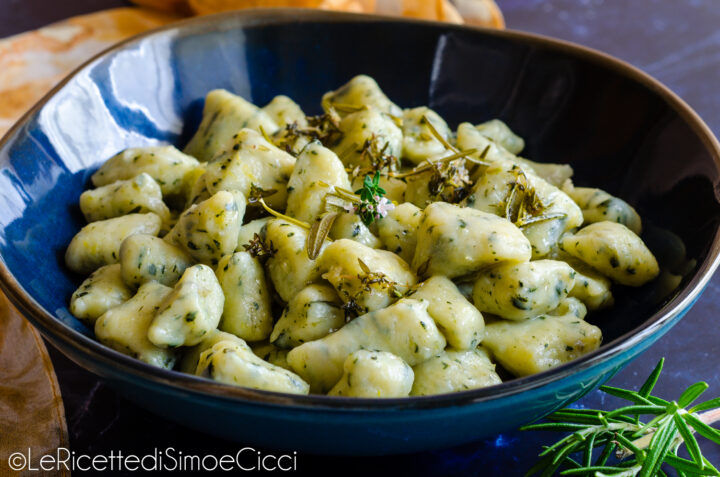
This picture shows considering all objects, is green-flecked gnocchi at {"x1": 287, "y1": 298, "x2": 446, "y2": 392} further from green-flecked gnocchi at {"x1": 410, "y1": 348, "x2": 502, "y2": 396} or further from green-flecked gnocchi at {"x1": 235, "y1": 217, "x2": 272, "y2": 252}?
green-flecked gnocchi at {"x1": 235, "y1": 217, "x2": 272, "y2": 252}

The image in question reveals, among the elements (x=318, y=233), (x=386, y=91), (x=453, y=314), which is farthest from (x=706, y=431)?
(x=386, y=91)

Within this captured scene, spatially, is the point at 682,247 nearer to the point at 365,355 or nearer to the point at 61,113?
the point at 365,355

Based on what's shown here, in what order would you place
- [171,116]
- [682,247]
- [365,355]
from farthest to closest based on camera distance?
1. [171,116]
2. [682,247]
3. [365,355]

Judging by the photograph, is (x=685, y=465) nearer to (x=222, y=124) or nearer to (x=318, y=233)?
(x=318, y=233)

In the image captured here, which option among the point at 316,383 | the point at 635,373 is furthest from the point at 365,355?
the point at 635,373

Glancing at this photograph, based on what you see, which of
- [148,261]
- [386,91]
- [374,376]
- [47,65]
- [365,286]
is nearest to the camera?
[374,376]

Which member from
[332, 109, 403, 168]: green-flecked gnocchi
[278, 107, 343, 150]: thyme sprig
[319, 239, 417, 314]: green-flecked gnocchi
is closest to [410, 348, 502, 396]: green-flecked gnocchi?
[319, 239, 417, 314]: green-flecked gnocchi

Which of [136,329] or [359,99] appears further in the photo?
[359,99]
